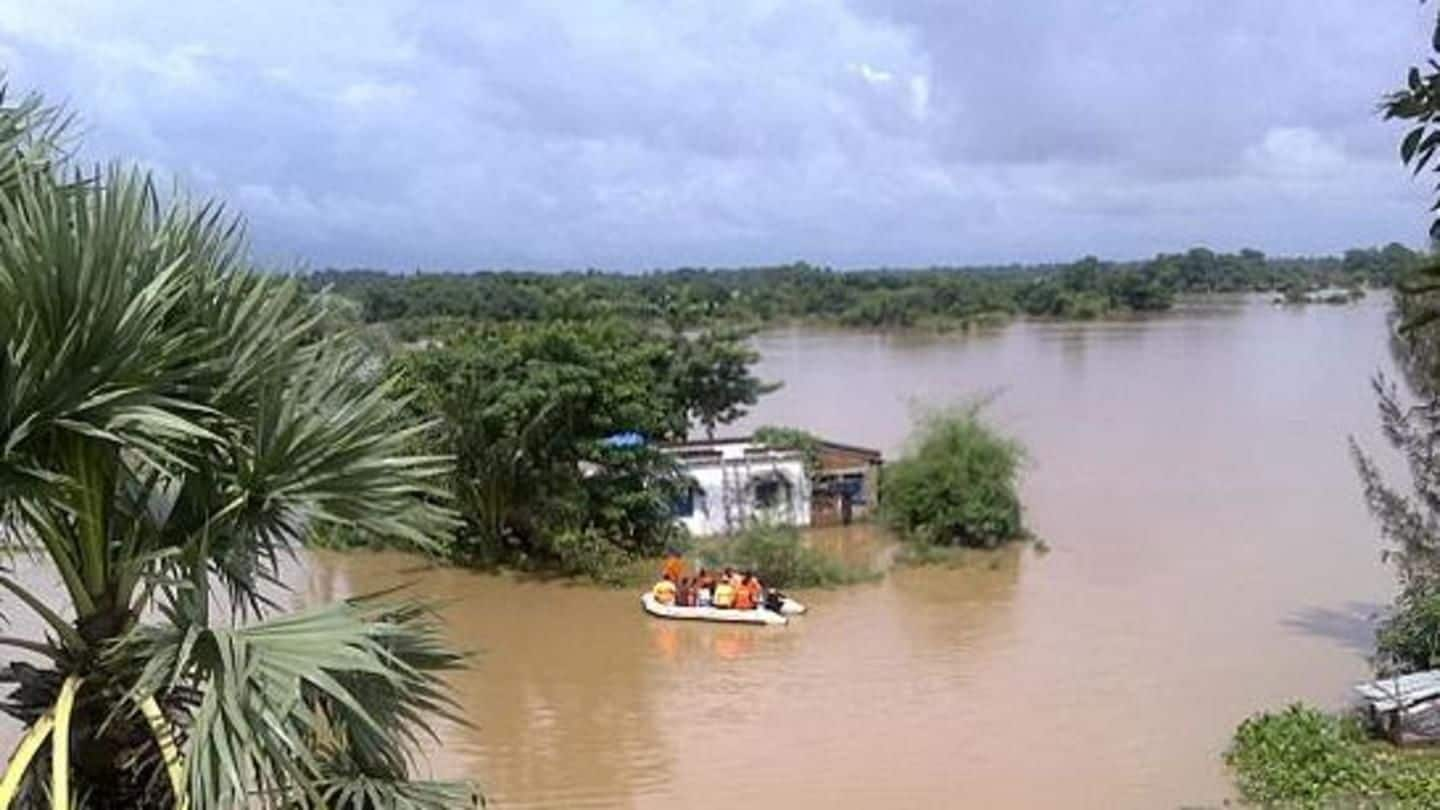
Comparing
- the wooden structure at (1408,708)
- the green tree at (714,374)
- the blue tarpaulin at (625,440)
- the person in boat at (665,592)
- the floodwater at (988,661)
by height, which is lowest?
the floodwater at (988,661)

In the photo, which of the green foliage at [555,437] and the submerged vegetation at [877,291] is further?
the submerged vegetation at [877,291]

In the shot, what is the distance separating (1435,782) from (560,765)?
6.79 metres

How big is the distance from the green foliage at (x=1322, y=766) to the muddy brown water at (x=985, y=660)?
37cm

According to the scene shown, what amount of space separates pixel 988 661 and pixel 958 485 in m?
6.18

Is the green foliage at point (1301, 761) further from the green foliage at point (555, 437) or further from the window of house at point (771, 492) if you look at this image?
the window of house at point (771, 492)

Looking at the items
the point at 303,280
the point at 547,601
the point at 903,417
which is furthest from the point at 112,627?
the point at 903,417

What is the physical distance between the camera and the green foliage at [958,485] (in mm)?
21969

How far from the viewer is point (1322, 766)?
11008 millimetres

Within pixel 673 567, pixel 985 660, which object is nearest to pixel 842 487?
pixel 673 567

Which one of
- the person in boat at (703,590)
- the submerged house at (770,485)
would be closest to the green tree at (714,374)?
the submerged house at (770,485)

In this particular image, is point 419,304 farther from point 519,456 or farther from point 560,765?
point 560,765

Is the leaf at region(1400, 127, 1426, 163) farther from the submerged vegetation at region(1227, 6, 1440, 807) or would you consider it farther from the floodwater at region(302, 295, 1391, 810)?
the floodwater at region(302, 295, 1391, 810)

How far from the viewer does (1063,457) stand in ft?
99.7

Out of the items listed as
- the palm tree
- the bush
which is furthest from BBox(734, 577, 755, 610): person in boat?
the palm tree
